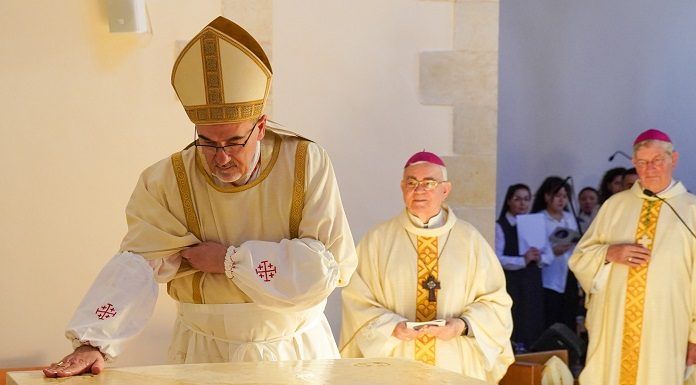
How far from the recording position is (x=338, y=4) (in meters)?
7.22

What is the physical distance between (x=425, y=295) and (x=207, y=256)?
2.76 m

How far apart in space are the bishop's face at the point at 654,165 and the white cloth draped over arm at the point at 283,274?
13.1 feet

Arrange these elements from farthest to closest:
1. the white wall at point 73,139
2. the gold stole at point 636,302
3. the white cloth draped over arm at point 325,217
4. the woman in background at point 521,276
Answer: the woman in background at point 521,276 → the gold stole at point 636,302 → the white wall at point 73,139 → the white cloth draped over arm at point 325,217

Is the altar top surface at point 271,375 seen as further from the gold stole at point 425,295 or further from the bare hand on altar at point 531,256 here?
the bare hand on altar at point 531,256

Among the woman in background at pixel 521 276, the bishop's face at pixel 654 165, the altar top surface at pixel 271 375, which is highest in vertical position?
the altar top surface at pixel 271 375

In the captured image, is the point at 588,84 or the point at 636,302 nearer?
the point at 636,302

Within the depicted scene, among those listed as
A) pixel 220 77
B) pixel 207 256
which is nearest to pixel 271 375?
pixel 207 256

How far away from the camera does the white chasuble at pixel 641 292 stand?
23.3ft

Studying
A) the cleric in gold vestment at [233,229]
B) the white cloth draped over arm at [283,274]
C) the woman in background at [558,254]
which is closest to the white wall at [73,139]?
the cleric in gold vestment at [233,229]

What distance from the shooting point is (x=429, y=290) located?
6.29 meters

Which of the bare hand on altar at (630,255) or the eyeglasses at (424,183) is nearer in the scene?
the eyeglasses at (424,183)

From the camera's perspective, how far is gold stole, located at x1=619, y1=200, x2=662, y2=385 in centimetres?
720

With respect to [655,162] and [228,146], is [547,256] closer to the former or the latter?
[655,162]

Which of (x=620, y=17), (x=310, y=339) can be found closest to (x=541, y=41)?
(x=620, y=17)
